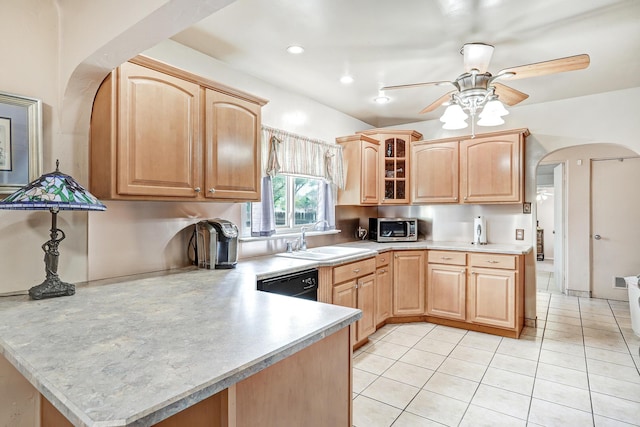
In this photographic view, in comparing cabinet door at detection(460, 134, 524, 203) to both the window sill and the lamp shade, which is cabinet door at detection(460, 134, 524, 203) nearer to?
the window sill

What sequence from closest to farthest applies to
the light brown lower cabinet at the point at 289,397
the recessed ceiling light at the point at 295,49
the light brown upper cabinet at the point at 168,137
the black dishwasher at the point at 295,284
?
the light brown lower cabinet at the point at 289,397 < the light brown upper cabinet at the point at 168,137 < the black dishwasher at the point at 295,284 < the recessed ceiling light at the point at 295,49

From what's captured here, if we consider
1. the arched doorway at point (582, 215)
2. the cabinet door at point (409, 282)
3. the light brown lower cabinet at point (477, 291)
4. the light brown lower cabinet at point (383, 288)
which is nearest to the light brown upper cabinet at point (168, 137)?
the light brown lower cabinet at point (383, 288)

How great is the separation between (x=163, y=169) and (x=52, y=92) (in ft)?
2.16

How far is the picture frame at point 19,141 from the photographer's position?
164 centimetres

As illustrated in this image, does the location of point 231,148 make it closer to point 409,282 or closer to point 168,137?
point 168,137

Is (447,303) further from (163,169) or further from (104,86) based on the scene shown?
(104,86)

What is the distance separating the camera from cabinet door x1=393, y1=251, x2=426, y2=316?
149 inches

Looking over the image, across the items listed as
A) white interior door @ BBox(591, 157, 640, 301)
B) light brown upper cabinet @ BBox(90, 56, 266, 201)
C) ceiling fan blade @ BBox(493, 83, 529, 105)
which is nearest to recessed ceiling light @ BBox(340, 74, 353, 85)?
light brown upper cabinet @ BBox(90, 56, 266, 201)

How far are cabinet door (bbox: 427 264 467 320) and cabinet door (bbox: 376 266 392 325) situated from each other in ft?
1.55

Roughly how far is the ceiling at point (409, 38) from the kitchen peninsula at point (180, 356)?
168 cm

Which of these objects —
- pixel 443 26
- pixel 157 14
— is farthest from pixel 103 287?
pixel 443 26

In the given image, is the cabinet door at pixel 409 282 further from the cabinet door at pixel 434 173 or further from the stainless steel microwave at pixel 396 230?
the cabinet door at pixel 434 173

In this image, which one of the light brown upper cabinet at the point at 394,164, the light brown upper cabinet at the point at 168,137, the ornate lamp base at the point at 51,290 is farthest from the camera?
the light brown upper cabinet at the point at 394,164

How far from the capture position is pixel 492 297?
3.48 m
